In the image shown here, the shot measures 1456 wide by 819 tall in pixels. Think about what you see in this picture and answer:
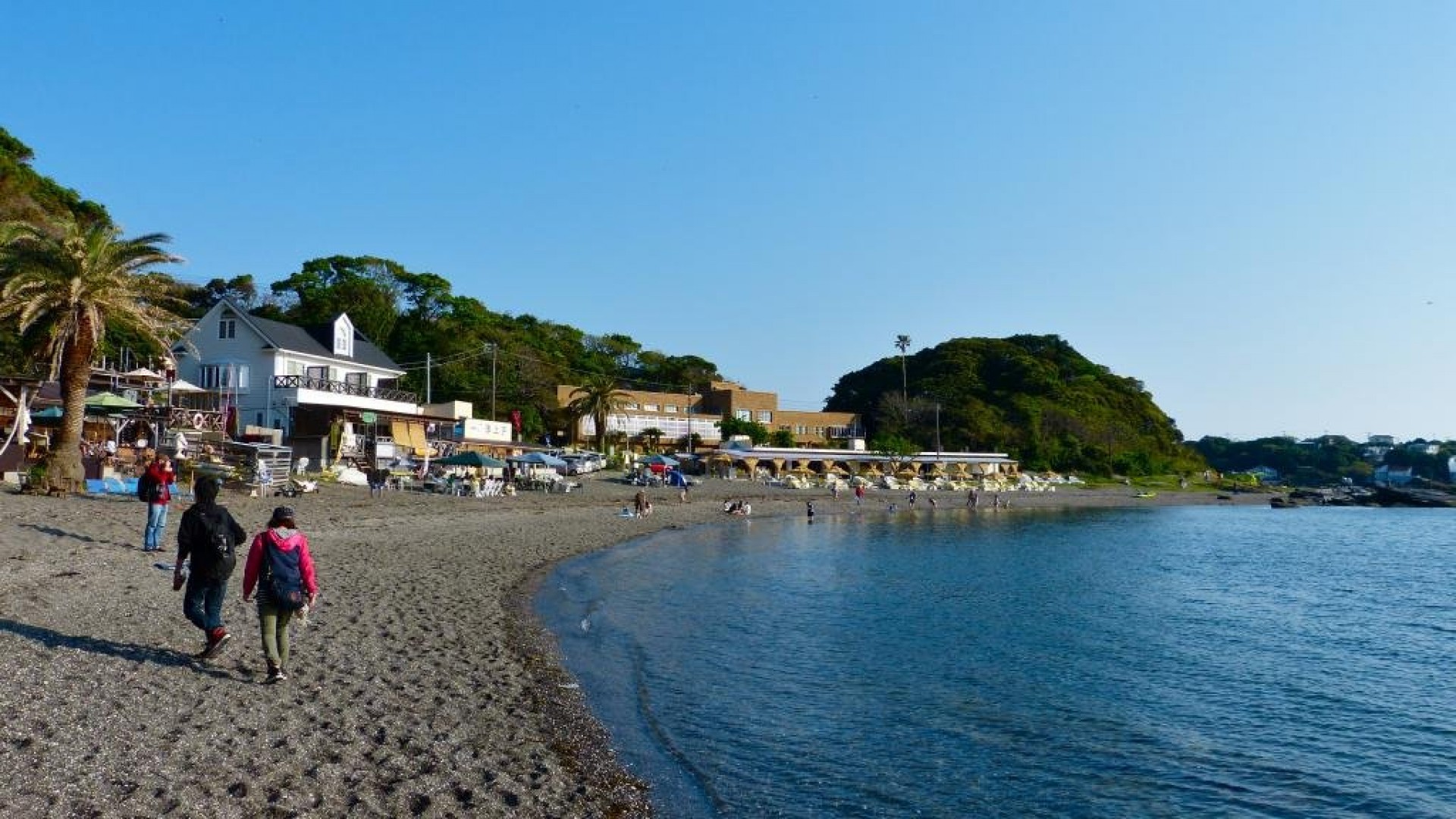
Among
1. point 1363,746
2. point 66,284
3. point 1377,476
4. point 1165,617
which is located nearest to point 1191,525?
point 1165,617

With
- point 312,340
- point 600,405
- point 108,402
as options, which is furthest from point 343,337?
point 600,405

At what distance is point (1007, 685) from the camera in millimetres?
15711

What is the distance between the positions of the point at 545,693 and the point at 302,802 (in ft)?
16.8

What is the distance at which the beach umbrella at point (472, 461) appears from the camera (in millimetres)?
44469

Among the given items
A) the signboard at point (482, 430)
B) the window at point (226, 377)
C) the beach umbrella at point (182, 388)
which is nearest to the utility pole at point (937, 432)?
the signboard at point (482, 430)

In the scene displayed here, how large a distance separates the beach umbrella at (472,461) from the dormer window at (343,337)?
11720mm

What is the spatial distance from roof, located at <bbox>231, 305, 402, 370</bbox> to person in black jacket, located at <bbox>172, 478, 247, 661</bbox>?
40.3 meters

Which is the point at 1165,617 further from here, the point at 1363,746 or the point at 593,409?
the point at 593,409

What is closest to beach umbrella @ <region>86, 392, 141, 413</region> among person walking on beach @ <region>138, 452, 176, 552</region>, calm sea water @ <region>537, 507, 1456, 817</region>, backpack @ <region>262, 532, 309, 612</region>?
person walking on beach @ <region>138, 452, 176, 552</region>

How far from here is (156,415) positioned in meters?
37.3

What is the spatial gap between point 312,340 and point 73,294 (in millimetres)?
27366

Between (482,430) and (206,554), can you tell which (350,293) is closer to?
(482,430)

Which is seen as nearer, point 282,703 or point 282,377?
point 282,703

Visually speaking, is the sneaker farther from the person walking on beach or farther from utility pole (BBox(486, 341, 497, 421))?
utility pole (BBox(486, 341, 497, 421))
